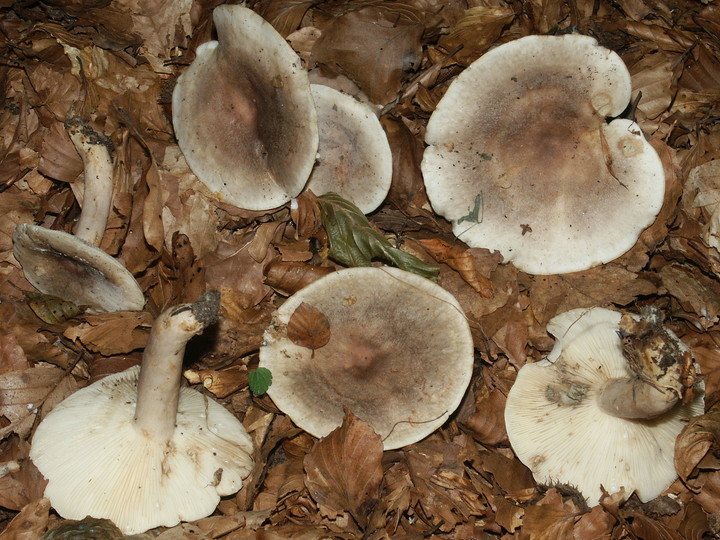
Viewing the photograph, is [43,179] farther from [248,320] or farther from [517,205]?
[517,205]

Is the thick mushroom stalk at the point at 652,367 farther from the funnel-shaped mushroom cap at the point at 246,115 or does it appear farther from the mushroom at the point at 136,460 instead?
the mushroom at the point at 136,460

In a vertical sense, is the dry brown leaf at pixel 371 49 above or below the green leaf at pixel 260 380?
above

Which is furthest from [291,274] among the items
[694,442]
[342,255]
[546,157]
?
[694,442]

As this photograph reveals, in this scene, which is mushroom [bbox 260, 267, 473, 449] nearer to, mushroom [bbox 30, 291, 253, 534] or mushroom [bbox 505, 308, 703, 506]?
mushroom [bbox 505, 308, 703, 506]

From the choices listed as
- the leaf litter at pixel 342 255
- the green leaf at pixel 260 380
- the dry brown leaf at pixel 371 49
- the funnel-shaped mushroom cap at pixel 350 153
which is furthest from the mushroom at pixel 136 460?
the dry brown leaf at pixel 371 49

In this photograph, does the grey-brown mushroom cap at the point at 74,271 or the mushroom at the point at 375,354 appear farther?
the mushroom at the point at 375,354

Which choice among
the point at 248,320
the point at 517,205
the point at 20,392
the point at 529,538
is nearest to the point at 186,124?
the point at 248,320

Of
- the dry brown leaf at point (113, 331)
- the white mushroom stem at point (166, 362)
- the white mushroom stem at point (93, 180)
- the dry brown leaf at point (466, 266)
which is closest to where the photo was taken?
the white mushroom stem at point (166, 362)

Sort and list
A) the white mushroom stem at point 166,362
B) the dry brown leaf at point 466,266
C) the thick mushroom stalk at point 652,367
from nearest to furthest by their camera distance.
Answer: the white mushroom stem at point 166,362 < the thick mushroom stalk at point 652,367 < the dry brown leaf at point 466,266
